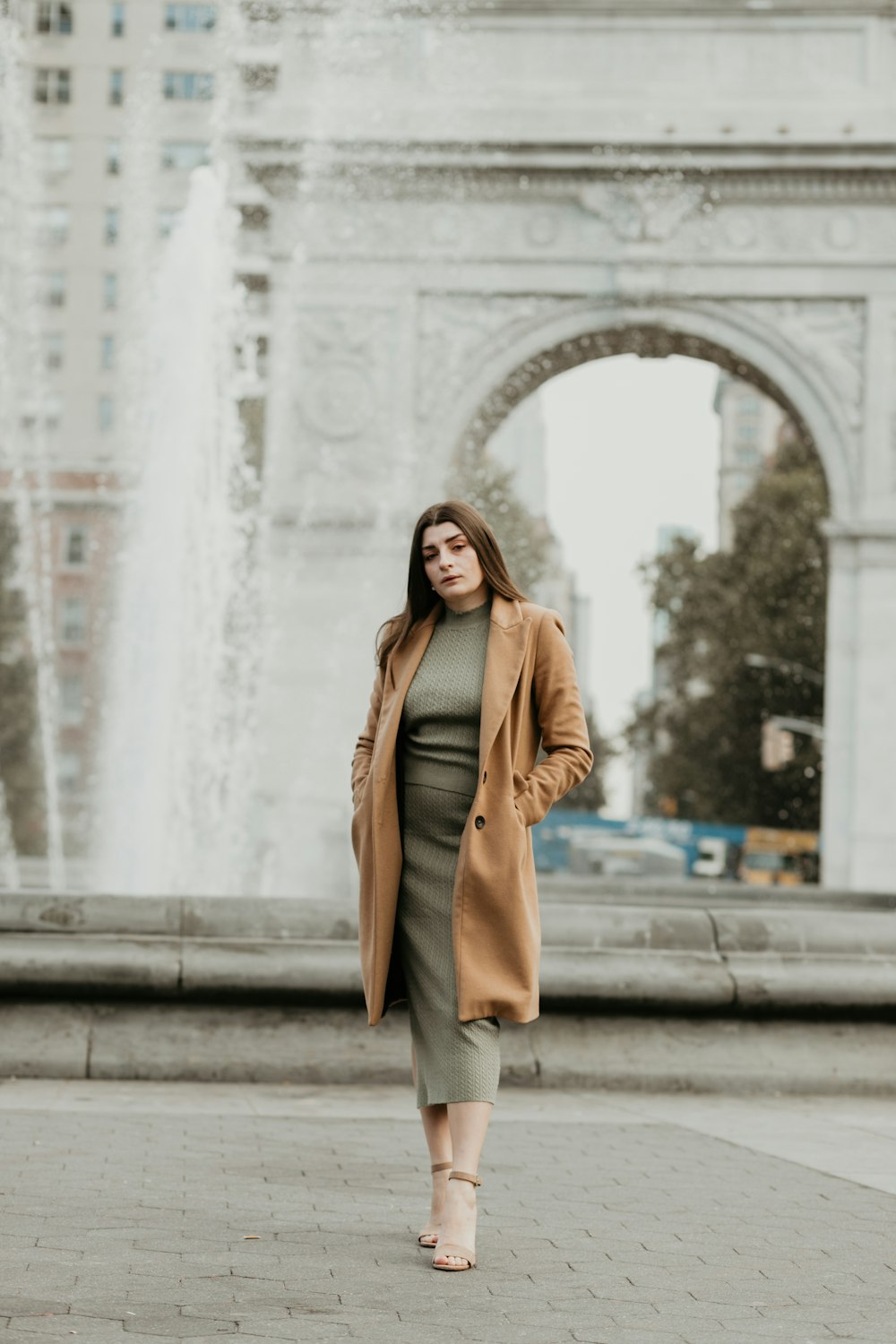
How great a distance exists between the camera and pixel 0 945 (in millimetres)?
6547

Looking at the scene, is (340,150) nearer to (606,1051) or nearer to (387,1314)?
(606,1051)

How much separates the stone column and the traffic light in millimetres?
14977

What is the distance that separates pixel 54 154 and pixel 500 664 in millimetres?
58031

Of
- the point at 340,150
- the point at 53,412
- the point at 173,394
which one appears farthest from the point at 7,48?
the point at 53,412

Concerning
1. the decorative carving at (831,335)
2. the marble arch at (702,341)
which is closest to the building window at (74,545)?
the marble arch at (702,341)

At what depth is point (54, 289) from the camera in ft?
195

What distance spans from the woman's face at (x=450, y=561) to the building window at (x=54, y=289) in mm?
56626

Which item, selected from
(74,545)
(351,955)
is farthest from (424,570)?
(74,545)

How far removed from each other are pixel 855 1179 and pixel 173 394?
12738 mm

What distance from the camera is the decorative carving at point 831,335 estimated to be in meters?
20.3

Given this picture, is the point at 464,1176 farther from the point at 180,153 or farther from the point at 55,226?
the point at 55,226

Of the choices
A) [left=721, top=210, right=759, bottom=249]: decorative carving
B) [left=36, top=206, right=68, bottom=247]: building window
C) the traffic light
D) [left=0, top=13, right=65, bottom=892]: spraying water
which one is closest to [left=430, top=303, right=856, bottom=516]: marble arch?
[left=721, top=210, right=759, bottom=249]: decorative carving

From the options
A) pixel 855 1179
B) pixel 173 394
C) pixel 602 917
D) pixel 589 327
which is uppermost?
pixel 589 327

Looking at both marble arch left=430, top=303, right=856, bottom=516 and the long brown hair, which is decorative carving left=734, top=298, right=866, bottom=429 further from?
the long brown hair
